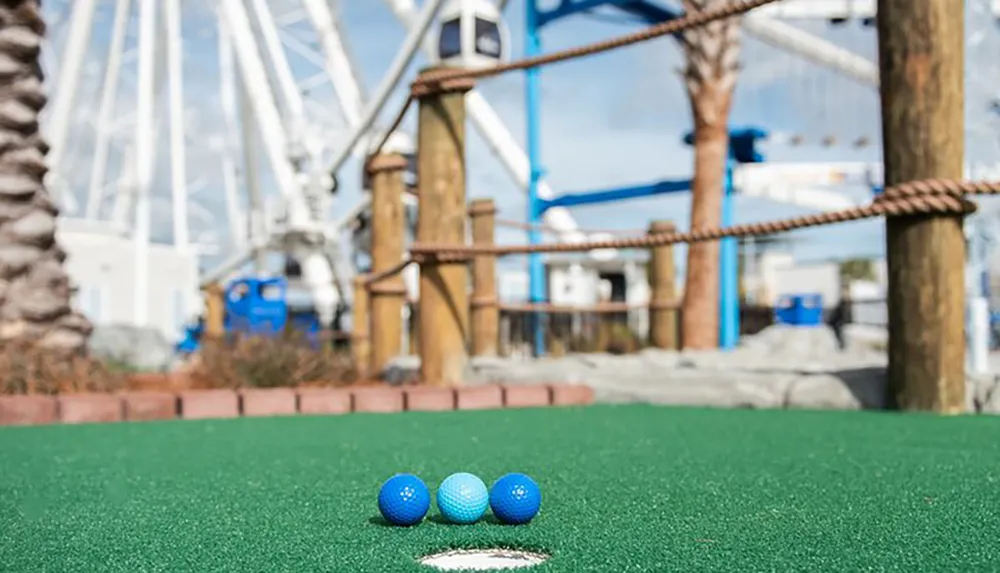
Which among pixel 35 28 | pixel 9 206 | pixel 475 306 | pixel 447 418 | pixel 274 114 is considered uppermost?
pixel 274 114

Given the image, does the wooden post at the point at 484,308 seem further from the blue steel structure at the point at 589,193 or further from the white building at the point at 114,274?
the white building at the point at 114,274

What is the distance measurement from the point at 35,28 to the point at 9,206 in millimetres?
1542

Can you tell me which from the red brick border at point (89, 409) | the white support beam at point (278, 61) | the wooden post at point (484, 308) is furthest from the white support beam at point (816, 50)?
the red brick border at point (89, 409)

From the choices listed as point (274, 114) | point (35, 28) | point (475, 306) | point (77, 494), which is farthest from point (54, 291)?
point (274, 114)

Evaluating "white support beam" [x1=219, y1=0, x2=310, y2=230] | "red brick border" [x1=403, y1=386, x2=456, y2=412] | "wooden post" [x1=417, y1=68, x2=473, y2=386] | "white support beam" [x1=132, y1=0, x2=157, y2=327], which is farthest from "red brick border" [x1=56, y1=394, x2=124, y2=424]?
"white support beam" [x1=132, y1=0, x2=157, y2=327]

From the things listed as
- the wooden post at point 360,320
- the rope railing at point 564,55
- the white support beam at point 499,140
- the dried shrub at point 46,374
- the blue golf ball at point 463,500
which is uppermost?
the white support beam at point 499,140

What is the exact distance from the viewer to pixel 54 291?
23.5 feet

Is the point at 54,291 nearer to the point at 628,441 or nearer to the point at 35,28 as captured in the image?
the point at 35,28

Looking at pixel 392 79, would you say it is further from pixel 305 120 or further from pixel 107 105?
pixel 107 105

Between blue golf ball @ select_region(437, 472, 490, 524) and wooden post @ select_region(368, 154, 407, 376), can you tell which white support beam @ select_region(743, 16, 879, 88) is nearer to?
wooden post @ select_region(368, 154, 407, 376)

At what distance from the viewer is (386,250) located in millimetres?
7078

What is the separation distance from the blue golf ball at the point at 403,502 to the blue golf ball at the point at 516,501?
16 cm

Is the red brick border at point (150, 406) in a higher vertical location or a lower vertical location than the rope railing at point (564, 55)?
lower

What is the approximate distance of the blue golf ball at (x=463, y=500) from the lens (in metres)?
2.01
